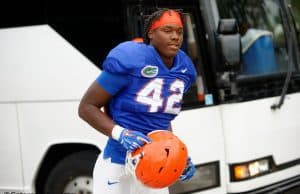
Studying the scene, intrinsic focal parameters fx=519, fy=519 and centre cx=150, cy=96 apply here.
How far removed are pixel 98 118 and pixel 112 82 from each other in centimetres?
23

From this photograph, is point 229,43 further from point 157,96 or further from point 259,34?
point 157,96

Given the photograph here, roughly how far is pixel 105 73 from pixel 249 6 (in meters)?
2.68

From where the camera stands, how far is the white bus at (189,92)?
179 inches

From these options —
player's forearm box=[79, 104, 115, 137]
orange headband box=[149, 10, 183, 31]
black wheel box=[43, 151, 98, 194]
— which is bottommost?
black wheel box=[43, 151, 98, 194]

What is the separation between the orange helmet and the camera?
2.80 meters

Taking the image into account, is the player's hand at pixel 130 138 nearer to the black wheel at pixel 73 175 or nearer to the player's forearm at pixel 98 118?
the player's forearm at pixel 98 118

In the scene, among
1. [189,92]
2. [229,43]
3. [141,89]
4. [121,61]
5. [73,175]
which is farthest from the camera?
[73,175]

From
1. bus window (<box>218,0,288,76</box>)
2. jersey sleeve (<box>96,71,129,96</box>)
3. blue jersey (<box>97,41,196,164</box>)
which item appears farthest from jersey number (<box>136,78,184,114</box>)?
bus window (<box>218,0,288,76</box>)

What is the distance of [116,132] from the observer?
9.61 ft

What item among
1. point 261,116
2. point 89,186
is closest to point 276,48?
point 261,116

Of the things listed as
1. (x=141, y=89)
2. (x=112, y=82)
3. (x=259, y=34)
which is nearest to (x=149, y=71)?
(x=141, y=89)

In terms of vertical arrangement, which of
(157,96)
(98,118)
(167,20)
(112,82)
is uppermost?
(167,20)

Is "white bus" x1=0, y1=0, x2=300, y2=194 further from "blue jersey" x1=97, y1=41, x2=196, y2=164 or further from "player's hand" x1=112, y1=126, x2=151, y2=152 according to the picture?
"player's hand" x1=112, y1=126, x2=151, y2=152

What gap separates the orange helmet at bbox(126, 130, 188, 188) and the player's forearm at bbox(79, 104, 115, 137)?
20 cm
